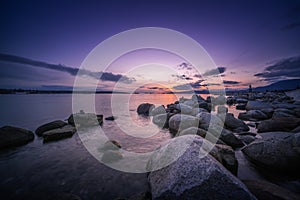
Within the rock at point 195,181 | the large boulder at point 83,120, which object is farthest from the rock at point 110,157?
the large boulder at point 83,120

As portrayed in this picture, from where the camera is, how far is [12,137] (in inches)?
242

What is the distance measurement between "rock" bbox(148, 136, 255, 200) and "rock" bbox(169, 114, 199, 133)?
17.2 ft

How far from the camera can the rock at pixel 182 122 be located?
824 cm

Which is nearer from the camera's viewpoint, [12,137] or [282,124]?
[12,137]

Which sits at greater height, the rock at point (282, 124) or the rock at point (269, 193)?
the rock at point (282, 124)

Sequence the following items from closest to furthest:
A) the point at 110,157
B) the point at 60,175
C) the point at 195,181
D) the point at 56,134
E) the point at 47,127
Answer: the point at 195,181 < the point at 60,175 < the point at 110,157 < the point at 56,134 < the point at 47,127

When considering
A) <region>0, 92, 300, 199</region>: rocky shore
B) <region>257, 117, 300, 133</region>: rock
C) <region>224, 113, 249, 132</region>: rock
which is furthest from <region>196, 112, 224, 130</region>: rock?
<region>257, 117, 300, 133</region>: rock

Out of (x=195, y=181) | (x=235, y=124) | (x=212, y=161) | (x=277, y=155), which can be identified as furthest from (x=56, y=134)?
(x=235, y=124)

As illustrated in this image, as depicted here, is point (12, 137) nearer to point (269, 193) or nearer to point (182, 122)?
point (182, 122)

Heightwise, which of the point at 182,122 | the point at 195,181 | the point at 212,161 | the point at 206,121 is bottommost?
the point at 182,122

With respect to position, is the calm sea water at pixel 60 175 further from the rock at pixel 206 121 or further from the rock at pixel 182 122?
the rock at pixel 206 121

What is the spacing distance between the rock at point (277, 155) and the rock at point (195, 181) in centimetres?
274

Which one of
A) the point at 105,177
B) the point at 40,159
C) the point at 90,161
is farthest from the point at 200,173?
the point at 40,159

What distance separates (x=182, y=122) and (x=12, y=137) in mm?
9038
